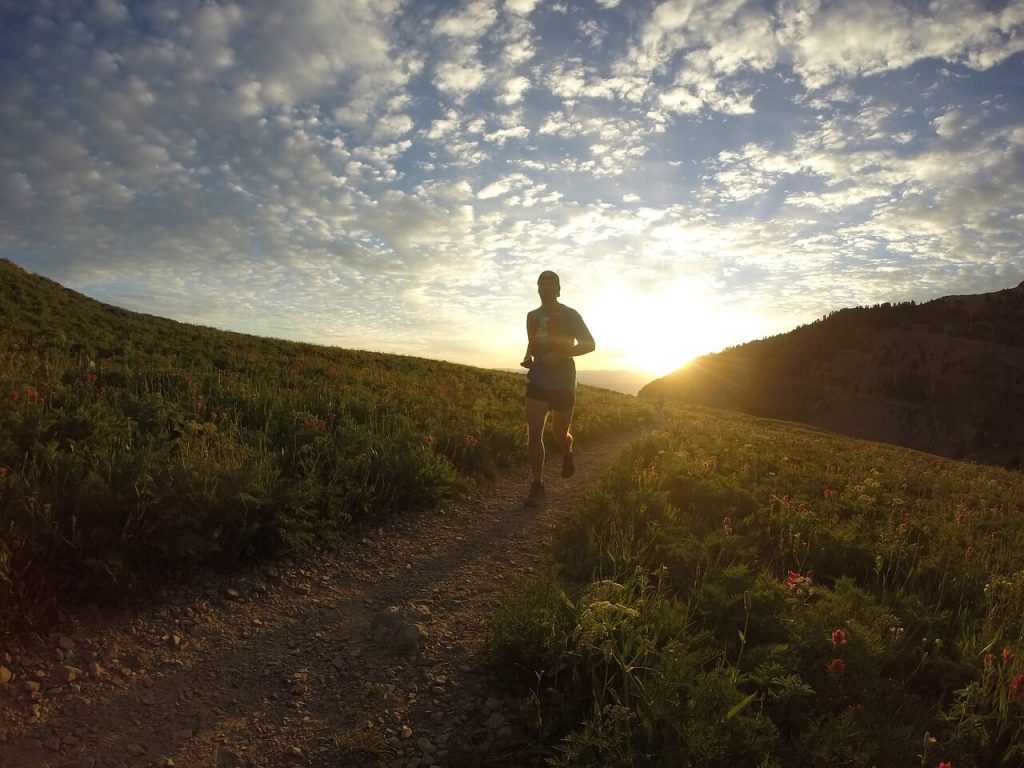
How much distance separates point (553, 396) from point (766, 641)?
A: 15.4 feet

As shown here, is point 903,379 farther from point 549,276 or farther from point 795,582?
point 795,582

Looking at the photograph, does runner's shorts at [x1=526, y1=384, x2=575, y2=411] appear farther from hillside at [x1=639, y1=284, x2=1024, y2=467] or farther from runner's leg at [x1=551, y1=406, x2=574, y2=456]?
hillside at [x1=639, y1=284, x2=1024, y2=467]

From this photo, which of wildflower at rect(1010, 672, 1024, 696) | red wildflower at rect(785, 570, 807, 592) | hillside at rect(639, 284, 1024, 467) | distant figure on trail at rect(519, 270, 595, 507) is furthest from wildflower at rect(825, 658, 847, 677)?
hillside at rect(639, 284, 1024, 467)

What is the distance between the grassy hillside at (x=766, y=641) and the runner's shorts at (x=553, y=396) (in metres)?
1.58

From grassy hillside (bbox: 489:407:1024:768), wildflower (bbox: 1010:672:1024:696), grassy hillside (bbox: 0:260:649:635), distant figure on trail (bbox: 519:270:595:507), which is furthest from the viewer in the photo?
distant figure on trail (bbox: 519:270:595:507)

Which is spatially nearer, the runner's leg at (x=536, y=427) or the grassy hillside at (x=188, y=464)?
the grassy hillside at (x=188, y=464)

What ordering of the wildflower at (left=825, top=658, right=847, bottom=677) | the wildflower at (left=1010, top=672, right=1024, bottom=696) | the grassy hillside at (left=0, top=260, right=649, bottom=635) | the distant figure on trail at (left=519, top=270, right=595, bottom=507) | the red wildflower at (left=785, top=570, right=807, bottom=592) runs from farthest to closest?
the distant figure on trail at (left=519, top=270, right=595, bottom=507) < the red wildflower at (left=785, top=570, right=807, bottom=592) < the grassy hillside at (left=0, top=260, right=649, bottom=635) < the wildflower at (left=825, top=658, right=847, bottom=677) < the wildflower at (left=1010, top=672, right=1024, bottom=696)

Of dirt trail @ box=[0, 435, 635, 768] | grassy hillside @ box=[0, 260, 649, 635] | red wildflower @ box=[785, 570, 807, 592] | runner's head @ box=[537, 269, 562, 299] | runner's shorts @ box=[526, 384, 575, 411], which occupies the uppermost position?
runner's head @ box=[537, 269, 562, 299]

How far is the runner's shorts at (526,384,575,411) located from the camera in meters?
8.38

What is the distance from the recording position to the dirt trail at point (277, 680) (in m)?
3.19

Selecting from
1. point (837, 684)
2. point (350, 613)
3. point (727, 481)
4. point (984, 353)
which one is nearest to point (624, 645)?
point (837, 684)

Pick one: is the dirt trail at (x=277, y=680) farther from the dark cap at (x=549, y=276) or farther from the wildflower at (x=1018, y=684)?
the dark cap at (x=549, y=276)

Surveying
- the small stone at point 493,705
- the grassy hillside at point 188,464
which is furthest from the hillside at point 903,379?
the small stone at point 493,705

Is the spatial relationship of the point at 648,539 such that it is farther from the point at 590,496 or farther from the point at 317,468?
the point at 317,468
